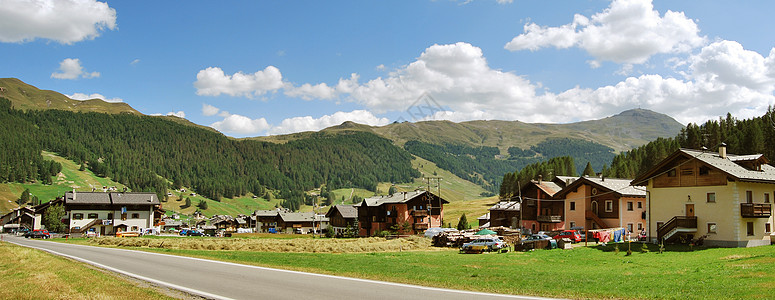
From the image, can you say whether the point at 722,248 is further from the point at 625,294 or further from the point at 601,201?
the point at 625,294

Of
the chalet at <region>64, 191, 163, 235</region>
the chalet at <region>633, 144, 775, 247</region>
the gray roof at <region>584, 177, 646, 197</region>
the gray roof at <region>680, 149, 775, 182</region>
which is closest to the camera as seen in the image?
the chalet at <region>633, 144, 775, 247</region>

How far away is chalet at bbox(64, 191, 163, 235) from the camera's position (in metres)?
108

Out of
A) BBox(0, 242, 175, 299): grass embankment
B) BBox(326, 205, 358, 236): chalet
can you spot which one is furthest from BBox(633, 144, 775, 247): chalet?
BBox(326, 205, 358, 236): chalet

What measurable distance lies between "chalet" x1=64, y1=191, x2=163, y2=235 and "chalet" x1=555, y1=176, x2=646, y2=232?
92.6 m

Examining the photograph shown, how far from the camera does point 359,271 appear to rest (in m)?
28.4

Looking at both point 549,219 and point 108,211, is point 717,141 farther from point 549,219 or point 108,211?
point 108,211

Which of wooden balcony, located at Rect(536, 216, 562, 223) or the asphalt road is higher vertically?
wooden balcony, located at Rect(536, 216, 562, 223)

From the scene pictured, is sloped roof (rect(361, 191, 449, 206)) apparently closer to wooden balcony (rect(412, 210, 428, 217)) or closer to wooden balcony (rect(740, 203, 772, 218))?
wooden balcony (rect(412, 210, 428, 217))

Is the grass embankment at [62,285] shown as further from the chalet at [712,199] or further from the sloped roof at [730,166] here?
the sloped roof at [730,166]

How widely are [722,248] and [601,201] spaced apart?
984 inches

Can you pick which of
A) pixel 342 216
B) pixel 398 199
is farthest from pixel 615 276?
pixel 342 216

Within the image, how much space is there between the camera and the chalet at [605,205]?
65.1m

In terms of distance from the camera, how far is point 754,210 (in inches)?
1692

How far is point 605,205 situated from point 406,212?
127 ft
